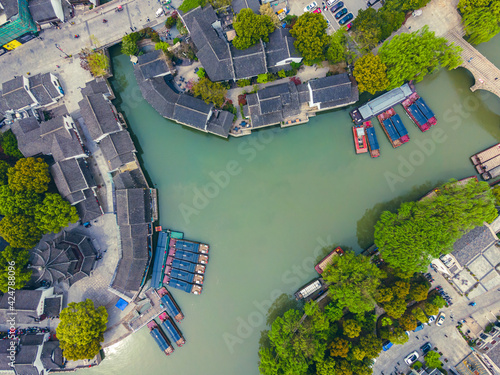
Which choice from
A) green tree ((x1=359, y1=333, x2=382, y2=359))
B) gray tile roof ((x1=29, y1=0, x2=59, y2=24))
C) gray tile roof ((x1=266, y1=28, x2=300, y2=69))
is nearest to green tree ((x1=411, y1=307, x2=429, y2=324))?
green tree ((x1=359, y1=333, x2=382, y2=359))

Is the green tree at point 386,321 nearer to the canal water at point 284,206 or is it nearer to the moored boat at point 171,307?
the canal water at point 284,206

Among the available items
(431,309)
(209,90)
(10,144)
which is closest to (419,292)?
(431,309)

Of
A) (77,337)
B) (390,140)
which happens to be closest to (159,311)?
(77,337)

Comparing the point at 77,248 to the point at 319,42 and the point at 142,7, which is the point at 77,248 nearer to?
the point at 142,7

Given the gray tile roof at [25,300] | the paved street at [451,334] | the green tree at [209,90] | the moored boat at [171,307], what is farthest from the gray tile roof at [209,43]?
the paved street at [451,334]

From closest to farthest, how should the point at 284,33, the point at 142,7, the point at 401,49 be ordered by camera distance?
the point at 401,49
the point at 284,33
the point at 142,7

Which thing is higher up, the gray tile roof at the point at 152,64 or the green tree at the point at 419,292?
the gray tile roof at the point at 152,64
